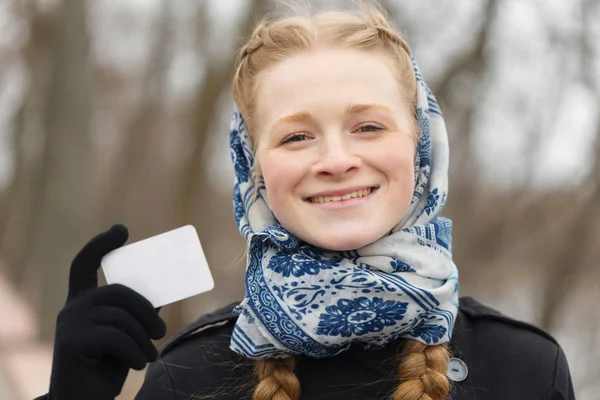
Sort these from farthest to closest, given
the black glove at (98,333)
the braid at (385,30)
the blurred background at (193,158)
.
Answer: the blurred background at (193,158) → the braid at (385,30) → the black glove at (98,333)

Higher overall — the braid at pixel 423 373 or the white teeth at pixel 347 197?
the white teeth at pixel 347 197

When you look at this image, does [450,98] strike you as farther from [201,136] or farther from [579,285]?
[201,136]

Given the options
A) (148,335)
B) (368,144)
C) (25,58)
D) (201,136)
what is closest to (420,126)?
(368,144)

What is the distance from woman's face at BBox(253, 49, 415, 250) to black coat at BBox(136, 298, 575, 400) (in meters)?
0.32

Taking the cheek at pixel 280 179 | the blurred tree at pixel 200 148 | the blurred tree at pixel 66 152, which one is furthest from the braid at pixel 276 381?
the blurred tree at pixel 66 152

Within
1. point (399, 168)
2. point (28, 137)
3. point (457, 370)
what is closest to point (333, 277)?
point (399, 168)

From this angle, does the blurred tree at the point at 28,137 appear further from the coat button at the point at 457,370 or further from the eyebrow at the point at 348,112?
the coat button at the point at 457,370

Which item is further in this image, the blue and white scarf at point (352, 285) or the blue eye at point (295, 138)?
the blue eye at point (295, 138)

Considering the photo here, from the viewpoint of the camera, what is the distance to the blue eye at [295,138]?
1.89 m

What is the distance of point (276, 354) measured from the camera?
1877mm

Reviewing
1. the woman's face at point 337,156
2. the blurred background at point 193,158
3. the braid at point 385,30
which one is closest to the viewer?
the woman's face at point 337,156

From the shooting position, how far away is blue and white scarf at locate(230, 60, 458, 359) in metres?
1.79

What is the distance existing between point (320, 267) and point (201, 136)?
516 centimetres

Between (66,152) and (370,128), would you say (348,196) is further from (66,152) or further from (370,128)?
(66,152)
